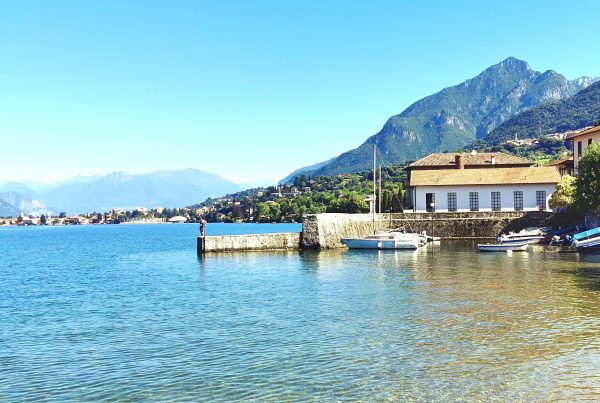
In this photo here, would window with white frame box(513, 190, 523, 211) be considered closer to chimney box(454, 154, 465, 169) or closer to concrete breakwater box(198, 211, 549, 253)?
concrete breakwater box(198, 211, 549, 253)

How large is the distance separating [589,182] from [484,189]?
1582cm

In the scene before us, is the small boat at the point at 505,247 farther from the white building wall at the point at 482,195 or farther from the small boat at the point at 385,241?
the white building wall at the point at 482,195

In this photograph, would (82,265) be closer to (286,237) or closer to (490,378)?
(286,237)

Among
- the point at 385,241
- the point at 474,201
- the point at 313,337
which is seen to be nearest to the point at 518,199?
the point at 474,201

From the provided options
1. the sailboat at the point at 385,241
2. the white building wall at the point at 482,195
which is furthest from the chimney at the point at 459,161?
the sailboat at the point at 385,241

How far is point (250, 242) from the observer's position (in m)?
50.9

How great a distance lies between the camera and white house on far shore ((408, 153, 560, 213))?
5834cm

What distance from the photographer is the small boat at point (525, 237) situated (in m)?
45.5

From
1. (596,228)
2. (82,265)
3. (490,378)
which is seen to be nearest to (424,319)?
(490,378)

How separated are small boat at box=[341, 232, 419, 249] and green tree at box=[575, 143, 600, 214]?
13.9 meters

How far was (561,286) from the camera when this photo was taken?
82.9ft

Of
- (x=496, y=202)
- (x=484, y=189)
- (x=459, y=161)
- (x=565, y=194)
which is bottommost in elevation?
(x=496, y=202)

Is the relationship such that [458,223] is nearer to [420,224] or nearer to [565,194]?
[420,224]

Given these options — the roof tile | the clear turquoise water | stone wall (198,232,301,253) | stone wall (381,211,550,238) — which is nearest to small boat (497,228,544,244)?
stone wall (381,211,550,238)
